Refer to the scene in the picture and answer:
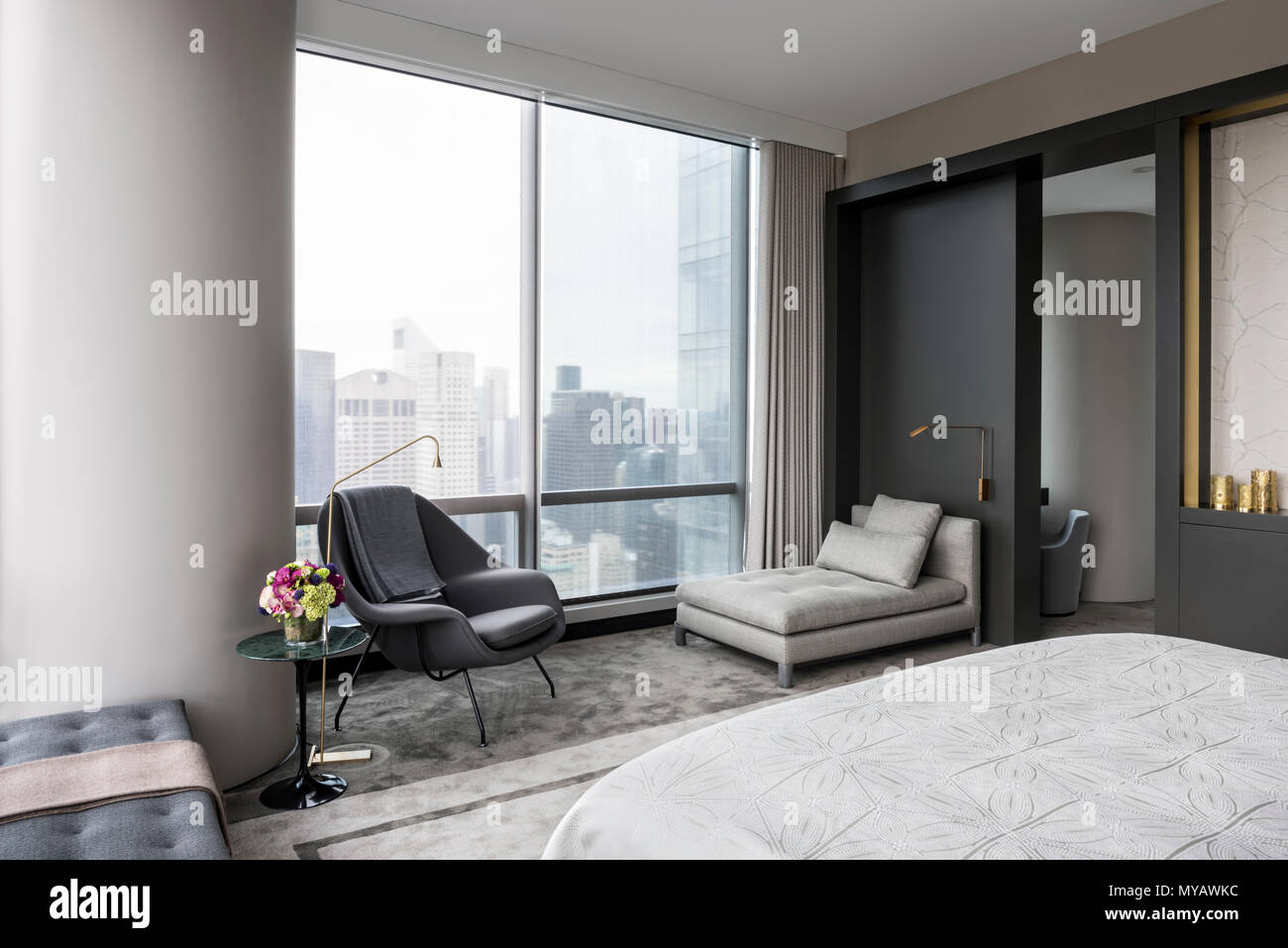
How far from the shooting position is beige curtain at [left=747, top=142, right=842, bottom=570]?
5.39 metres

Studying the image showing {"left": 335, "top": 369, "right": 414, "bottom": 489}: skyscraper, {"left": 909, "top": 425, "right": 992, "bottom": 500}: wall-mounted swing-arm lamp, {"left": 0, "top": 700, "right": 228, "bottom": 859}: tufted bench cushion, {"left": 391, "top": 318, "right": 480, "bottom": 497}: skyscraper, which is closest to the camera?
{"left": 0, "top": 700, "right": 228, "bottom": 859}: tufted bench cushion

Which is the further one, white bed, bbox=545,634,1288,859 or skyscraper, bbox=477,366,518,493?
skyscraper, bbox=477,366,518,493

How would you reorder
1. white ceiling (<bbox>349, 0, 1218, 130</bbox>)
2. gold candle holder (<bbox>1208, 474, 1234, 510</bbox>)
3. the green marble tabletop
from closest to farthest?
the green marble tabletop < gold candle holder (<bbox>1208, 474, 1234, 510</bbox>) < white ceiling (<bbox>349, 0, 1218, 130</bbox>)

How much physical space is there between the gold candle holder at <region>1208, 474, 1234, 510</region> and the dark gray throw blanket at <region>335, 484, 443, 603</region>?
354cm

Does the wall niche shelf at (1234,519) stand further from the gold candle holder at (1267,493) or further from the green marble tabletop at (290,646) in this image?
the green marble tabletop at (290,646)

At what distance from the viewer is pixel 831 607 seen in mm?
4133

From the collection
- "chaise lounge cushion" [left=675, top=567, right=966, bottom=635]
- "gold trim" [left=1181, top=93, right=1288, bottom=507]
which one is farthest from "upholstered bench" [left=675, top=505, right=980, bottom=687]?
"gold trim" [left=1181, top=93, right=1288, bottom=507]

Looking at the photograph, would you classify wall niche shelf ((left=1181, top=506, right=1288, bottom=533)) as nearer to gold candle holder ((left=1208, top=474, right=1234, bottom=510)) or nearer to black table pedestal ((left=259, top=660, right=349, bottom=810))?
gold candle holder ((left=1208, top=474, right=1234, bottom=510))

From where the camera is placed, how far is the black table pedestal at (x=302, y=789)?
2.71 meters

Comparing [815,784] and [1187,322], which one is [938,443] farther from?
[815,784]
